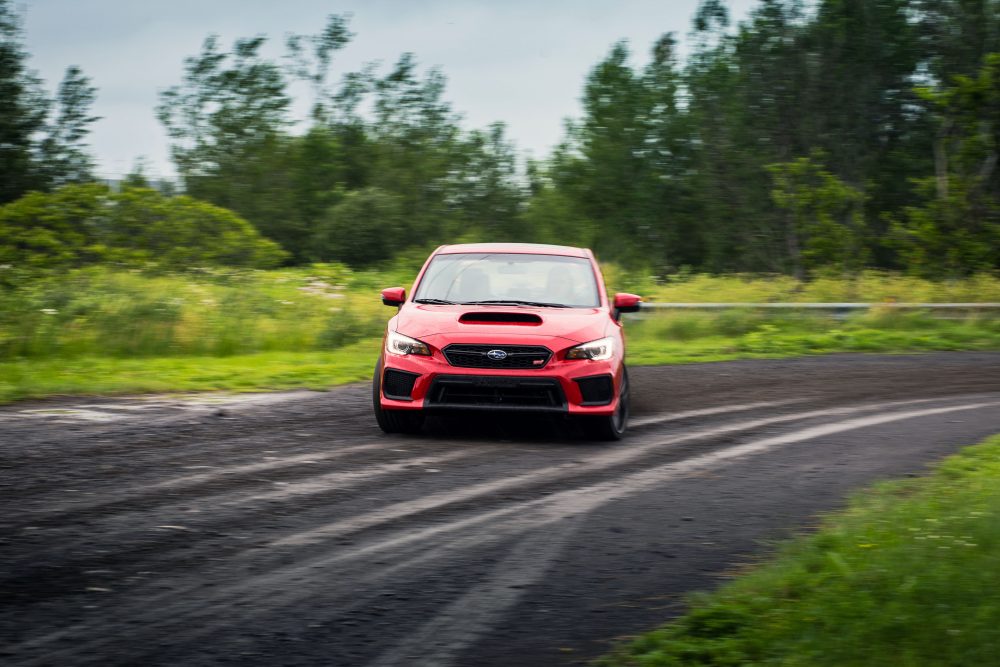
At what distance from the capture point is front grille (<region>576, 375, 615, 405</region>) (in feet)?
29.5

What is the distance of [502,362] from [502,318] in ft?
1.56

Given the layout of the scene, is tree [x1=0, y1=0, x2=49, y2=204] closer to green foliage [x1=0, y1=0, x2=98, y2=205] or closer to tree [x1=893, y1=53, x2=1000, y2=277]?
green foliage [x1=0, y1=0, x2=98, y2=205]

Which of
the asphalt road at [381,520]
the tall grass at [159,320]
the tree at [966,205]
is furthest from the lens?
the tree at [966,205]

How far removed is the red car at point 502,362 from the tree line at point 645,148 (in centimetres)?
2509

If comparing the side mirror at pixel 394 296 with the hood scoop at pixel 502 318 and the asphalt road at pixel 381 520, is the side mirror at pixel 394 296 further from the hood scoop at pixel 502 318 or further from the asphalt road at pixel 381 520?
the asphalt road at pixel 381 520

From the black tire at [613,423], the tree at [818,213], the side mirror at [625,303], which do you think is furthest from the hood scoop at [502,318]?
the tree at [818,213]

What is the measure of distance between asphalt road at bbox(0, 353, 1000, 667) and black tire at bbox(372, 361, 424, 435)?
178 millimetres

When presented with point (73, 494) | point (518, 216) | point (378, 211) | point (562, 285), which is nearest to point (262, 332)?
point (562, 285)

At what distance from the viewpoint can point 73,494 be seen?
21.7ft

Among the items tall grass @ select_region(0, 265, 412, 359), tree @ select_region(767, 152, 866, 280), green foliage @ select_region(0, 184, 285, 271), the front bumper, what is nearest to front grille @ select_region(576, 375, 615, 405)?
the front bumper

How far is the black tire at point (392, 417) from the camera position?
9234 millimetres

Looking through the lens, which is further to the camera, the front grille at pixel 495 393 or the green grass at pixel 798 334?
the green grass at pixel 798 334

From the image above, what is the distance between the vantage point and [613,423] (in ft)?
30.6

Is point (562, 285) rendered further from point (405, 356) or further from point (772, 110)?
point (772, 110)
